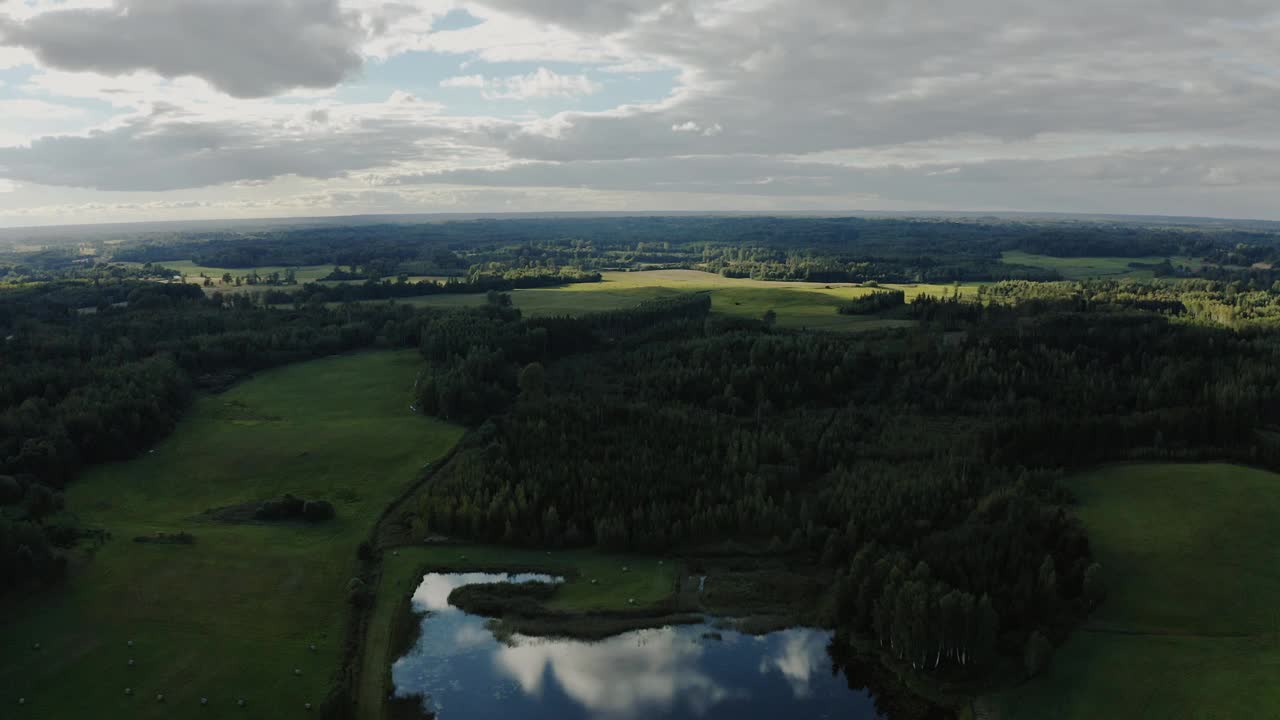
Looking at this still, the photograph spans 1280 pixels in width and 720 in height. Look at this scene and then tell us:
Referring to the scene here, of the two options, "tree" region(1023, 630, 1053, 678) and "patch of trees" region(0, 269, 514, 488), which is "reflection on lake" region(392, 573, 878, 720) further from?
"patch of trees" region(0, 269, 514, 488)

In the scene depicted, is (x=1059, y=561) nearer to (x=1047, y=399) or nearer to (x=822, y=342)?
(x=1047, y=399)

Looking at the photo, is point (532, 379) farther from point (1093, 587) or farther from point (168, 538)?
point (1093, 587)

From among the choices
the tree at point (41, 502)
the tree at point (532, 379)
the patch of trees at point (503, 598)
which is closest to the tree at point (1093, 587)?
the patch of trees at point (503, 598)

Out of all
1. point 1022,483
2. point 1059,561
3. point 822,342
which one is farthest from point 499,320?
point 1059,561

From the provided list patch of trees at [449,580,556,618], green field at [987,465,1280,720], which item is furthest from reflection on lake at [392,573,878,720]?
green field at [987,465,1280,720]

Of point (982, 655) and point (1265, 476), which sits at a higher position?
point (1265, 476)

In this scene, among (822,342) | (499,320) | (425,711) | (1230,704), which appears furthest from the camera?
(499,320)
